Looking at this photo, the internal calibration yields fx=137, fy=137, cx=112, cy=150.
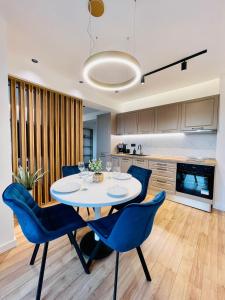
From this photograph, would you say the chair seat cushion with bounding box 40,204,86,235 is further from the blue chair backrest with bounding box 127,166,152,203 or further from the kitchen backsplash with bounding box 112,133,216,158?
the kitchen backsplash with bounding box 112,133,216,158

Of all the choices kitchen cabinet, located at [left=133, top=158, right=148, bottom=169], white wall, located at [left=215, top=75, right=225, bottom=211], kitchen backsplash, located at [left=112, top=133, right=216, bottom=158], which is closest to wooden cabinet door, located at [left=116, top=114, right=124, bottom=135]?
kitchen backsplash, located at [left=112, top=133, right=216, bottom=158]

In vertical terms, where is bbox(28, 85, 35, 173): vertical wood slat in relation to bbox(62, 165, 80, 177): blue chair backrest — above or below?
above

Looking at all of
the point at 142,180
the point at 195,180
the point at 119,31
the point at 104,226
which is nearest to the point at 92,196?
the point at 104,226

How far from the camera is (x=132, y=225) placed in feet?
3.28

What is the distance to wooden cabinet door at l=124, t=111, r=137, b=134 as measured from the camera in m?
3.98

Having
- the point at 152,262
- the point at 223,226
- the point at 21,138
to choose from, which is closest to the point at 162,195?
the point at 152,262

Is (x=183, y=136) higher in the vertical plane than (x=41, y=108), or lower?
lower

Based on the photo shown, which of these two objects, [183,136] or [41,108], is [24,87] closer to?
[41,108]

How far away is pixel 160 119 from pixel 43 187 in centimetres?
309

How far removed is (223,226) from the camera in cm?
216

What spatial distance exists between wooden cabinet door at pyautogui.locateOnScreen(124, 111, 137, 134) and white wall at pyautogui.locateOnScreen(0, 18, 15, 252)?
3024mm

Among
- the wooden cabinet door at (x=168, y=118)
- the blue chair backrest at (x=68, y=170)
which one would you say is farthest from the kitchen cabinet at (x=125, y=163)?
the blue chair backrest at (x=68, y=170)

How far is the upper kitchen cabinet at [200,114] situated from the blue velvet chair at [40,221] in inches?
111

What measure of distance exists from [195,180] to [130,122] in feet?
7.42
